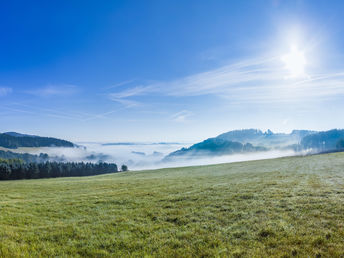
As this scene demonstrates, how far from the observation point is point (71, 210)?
15359mm

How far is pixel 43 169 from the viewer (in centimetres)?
12850

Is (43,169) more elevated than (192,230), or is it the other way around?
(192,230)

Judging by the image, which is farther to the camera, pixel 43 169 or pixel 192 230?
pixel 43 169

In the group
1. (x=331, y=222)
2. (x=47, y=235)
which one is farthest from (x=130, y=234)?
(x=331, y=222)

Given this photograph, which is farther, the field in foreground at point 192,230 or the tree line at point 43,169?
the tree line at point 43,169

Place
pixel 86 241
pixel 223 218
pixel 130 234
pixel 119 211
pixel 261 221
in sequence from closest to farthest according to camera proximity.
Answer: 1. pixel 86 241
2. pixel 130 234
3. pixel 261 221
4. pixel 223 218
5. pixel 119 211

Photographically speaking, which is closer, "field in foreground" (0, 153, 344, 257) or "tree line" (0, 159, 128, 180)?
"field in foreground" (0, 153, 344, 257)

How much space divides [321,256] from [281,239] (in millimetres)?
1474

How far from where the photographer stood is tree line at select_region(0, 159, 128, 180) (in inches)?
4380

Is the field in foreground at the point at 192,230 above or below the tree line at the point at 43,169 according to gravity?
above

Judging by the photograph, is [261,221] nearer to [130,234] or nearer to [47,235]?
[130,234]

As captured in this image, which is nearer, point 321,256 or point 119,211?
point 321,256

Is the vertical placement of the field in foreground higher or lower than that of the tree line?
higher

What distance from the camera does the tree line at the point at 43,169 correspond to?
4380 inches
